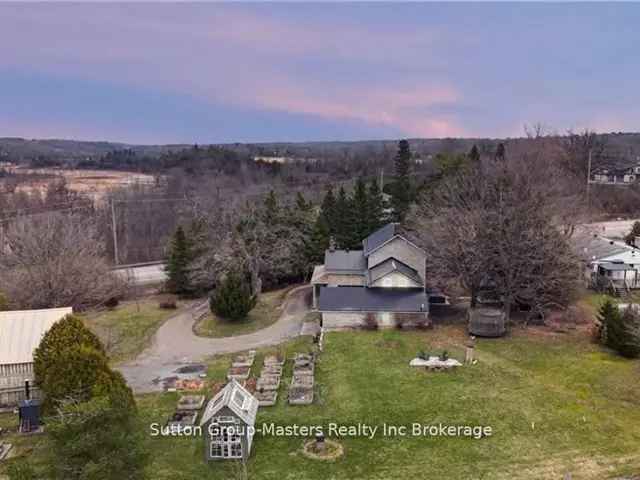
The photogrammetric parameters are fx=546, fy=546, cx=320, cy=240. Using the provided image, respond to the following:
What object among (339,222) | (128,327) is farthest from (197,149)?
(128,327)

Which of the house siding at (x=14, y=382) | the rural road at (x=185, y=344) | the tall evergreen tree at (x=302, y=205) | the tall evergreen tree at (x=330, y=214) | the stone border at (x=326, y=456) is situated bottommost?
the rural road at (x=185, y=344)

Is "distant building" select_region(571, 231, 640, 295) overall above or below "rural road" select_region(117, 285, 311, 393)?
above

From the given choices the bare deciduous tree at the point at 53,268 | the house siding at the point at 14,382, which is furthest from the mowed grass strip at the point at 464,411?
→ the bare deciduous tree at the point at 53,268

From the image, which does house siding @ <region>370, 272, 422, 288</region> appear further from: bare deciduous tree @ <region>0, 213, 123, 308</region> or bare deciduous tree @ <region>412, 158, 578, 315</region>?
bare deciduous tree @ <region>0, 213, 123, 308</region>

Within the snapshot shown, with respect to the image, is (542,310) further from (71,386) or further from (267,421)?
(71,386)

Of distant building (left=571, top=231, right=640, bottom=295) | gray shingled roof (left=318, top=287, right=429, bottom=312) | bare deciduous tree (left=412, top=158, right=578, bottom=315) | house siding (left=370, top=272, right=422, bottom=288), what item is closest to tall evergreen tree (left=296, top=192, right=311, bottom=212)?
bare deciduous tree (left=412, top=158, right=578, bottom=315)

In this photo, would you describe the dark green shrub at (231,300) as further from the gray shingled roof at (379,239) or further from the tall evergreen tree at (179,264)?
the gray shingled roof at (379,239)

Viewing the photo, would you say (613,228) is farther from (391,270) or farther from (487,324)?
(391,270)
